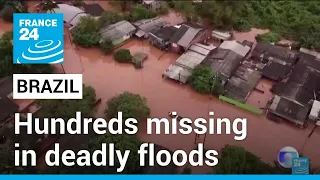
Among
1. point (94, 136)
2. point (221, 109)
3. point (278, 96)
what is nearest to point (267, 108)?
point (278, 96)

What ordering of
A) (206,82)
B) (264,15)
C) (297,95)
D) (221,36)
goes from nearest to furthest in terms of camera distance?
(297,95) → (206,82) → (221,36) → (264,15)

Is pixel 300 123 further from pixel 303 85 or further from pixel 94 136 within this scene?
pixel 94 136

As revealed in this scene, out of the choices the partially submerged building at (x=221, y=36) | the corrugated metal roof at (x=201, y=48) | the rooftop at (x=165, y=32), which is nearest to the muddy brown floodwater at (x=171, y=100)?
the rooftop at (x=165, y=32)

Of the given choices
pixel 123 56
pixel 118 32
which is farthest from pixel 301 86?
pixel 118 32

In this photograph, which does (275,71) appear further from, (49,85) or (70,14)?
(70,14)

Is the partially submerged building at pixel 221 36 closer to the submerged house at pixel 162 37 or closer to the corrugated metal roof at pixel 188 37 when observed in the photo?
the corrugated metal roof at pixel 188 37

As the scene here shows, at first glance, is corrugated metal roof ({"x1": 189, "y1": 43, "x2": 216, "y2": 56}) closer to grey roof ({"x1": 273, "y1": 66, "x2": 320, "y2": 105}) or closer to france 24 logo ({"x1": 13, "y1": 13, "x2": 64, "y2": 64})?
grey roof ({"x1": 273, "y1": 66, "x2": 320, "y2": 105})
